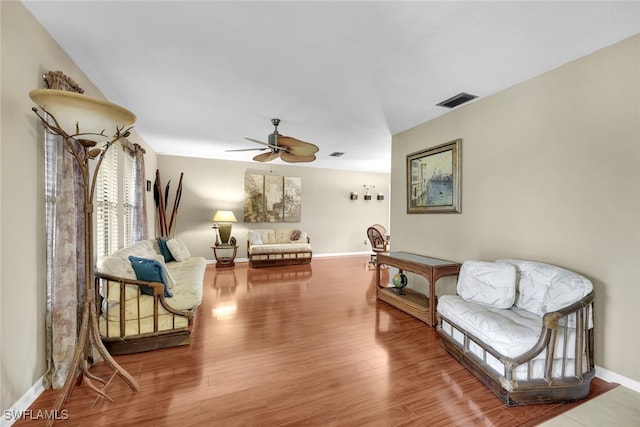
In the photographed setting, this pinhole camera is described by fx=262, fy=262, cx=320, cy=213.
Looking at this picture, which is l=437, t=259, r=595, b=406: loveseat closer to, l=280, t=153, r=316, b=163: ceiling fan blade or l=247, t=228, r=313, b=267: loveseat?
l=280, t=153, r=316, b=163: ceiling fan blade

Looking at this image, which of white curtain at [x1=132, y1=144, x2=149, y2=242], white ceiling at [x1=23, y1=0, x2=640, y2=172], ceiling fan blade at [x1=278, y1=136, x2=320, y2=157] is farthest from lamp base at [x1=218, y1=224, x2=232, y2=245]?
ceiling fan blade at [x1=278, y1=136, x2=320, y2=157]

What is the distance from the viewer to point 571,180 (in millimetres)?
2375

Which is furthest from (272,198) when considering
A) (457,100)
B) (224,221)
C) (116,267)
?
(457,100)

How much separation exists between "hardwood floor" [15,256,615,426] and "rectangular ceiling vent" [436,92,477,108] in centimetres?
275

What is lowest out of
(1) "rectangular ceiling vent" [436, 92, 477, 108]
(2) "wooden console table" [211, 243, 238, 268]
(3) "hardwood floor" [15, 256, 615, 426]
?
(3) "hardwood floor" [15, 256, 615, 426]

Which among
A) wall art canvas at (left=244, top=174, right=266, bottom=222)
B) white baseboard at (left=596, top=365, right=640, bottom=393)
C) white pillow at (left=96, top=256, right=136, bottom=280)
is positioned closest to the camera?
white baseboard at (left=596, top=365, right=640, bottom=393)

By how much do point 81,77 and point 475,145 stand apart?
432 centimetres

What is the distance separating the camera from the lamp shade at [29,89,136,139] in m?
1.50

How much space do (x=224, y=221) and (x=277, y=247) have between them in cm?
145

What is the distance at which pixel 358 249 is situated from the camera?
8.63m

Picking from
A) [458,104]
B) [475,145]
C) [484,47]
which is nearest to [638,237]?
[475,145]

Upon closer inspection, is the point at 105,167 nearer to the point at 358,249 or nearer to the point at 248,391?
the point at 248,391

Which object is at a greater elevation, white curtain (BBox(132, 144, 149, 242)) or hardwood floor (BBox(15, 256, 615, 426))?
white curtain (BBox(132, 144, 149, 242))

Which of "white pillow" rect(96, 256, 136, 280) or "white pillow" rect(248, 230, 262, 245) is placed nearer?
"white pillow" rect(96, 256, 136, 280)
